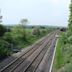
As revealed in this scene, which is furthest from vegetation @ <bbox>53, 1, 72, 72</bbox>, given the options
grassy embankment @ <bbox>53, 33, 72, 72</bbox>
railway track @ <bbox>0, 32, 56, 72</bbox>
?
railway track @ <bbox>0, 32, 56, 72</bbox>

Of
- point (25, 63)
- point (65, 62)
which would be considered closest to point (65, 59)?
point (65, 62)

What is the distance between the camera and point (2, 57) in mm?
41938

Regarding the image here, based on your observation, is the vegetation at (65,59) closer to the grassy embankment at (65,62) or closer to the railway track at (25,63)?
the grassy embankment at (65,62)

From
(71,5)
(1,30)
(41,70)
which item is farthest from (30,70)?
(1,30)

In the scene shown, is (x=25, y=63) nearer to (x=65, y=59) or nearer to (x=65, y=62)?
(x=65, y=59)

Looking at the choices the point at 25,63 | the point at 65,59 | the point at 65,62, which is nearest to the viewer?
the point at 65,62

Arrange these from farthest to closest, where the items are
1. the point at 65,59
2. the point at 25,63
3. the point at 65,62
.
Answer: the point at 25,63, the point at 65,59, the point at 65,62

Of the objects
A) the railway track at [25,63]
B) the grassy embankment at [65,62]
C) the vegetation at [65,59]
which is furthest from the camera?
the railway track at [25,63]

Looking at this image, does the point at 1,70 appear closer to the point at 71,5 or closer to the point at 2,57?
the point at 2,57

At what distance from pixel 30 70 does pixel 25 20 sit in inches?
2936

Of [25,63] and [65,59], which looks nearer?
[65,59]

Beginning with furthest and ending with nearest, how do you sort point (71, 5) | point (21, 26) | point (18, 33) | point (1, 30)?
point (21, 26)
point (18, 33)
point (1, 30)
point (71, 5)

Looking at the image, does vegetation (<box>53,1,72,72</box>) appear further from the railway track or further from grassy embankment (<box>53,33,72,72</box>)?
the railway track

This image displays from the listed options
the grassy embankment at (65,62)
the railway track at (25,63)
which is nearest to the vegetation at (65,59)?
the grassy embankment at (65,62)
